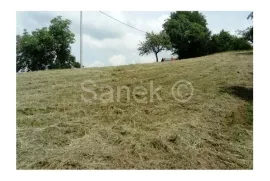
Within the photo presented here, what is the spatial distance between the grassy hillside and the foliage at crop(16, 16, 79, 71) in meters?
16.9

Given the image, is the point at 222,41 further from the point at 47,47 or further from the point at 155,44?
the point at 47,47

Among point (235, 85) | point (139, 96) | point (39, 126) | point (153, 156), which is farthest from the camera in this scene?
point (235, 85)

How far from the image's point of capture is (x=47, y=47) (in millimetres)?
24812

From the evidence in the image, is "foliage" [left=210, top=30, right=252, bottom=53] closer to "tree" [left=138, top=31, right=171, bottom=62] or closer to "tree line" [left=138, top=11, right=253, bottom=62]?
"tree line" [left=138, top=11, right=253, bottom=62]

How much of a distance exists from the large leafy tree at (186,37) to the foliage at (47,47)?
32.1 ft

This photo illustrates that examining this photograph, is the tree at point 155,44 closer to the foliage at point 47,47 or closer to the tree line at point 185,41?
the tree line at point 185,41

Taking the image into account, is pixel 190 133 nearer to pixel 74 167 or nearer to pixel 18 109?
pixel 74 167

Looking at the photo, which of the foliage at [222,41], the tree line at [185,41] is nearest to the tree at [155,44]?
the tree line at [185,41]

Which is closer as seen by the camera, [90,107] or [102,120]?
[102,120]

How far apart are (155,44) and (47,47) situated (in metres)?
9.65


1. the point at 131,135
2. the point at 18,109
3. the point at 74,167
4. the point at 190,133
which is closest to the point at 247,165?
the point at 190,133

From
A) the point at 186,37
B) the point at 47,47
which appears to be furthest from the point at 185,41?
the point at 47,47

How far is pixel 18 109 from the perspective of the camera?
623 cm

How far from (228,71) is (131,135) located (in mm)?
4951
